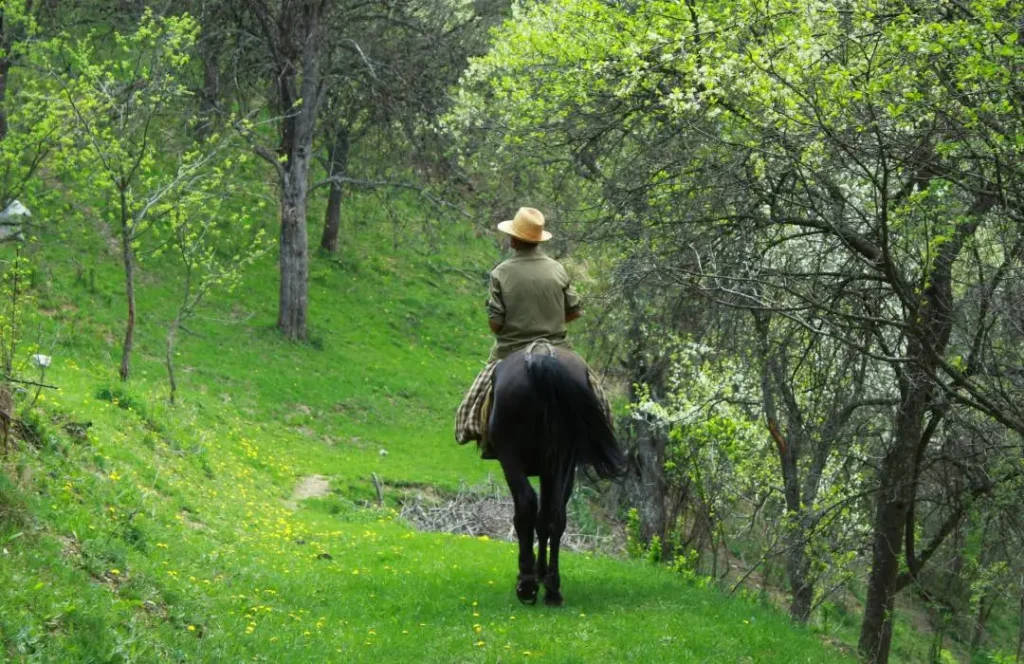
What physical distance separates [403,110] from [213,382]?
817 cm

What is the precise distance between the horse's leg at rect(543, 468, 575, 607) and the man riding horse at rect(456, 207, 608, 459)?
28.1 inches

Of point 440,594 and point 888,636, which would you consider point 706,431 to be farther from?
point 440,594

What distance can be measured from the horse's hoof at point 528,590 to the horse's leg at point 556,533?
11 centimetres

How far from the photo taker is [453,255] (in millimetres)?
42594

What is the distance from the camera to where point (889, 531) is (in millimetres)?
12180

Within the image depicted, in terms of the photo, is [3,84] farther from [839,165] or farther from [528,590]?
[839,165]

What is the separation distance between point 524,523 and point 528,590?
59 centimetres

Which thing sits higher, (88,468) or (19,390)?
(19,390)

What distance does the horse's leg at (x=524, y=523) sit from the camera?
965cm

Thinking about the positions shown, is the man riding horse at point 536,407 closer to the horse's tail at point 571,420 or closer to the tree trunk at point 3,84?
the horse's tail at point 571,420

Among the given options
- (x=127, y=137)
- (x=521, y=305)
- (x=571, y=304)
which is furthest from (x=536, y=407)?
(x=127, y=137)

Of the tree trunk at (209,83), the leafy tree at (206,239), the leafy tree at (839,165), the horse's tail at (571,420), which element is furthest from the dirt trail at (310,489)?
the horse's tail at (571,420)

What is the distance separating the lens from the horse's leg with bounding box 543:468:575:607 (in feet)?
31.7

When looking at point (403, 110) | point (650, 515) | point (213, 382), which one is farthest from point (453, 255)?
point (650, 515)
